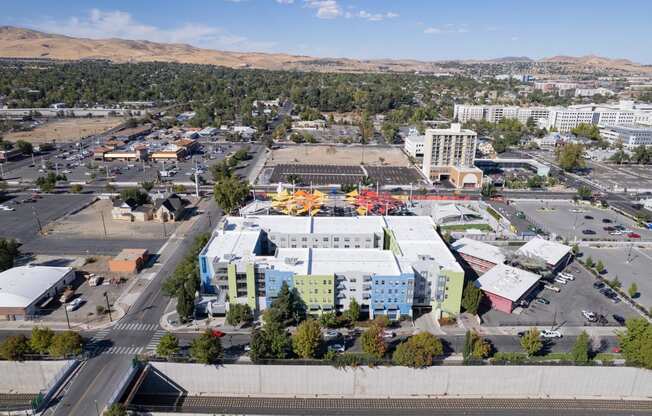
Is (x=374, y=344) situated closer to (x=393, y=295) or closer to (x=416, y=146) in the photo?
(x=393, y=295)

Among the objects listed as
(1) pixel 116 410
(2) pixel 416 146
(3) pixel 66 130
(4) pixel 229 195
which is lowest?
(1) pixel 116 410

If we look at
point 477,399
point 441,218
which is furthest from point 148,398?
point 441,218

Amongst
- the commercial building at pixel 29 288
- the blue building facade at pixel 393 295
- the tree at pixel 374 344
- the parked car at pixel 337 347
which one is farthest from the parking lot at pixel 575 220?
the commercial building at pixel 29 288

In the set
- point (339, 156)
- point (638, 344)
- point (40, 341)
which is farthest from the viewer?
point (339, 156)

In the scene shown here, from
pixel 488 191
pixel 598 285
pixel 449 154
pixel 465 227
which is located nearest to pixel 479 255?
pixel 465 227

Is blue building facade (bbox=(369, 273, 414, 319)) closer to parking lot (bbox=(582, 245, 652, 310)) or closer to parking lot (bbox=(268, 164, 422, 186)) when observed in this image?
parking lot (bbox=(582, 245, 652, 310))

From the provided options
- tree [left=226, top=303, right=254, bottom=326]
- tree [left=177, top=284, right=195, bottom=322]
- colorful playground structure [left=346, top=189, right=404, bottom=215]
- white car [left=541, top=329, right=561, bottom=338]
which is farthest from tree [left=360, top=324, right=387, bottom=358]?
colorful playground structure [left=346, top=189, right=404, bottom=215]

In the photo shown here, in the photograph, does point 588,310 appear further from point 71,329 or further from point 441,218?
point 71,329
